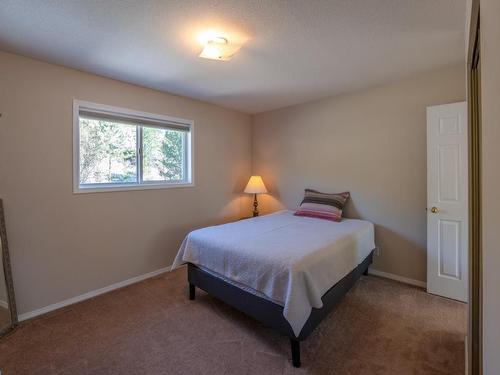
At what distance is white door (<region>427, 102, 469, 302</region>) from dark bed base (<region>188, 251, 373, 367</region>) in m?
0.82

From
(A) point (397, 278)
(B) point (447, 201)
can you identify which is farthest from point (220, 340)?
(B) point (447, 201)

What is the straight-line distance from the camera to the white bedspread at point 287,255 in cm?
164

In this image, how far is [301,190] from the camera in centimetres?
373

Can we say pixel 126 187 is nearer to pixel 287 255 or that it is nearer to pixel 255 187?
pixel 255 187

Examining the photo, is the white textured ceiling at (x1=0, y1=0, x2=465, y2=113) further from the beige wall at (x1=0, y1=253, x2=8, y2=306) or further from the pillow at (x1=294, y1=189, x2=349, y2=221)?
the beige wall at (x1=0, y1=253, x2=8, y2=306)

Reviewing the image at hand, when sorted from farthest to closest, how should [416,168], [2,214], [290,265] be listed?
[416,168] < [2,214] < [290,265]

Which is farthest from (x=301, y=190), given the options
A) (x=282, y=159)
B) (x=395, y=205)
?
(x=395, y=205)

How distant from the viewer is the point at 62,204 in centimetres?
236

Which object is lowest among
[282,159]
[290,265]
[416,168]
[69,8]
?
[290,265]

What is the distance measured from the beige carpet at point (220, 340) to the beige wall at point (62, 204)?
0.36 metres

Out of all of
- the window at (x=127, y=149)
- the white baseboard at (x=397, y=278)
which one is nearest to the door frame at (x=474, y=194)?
the white baseboard at (x=397, y=278)

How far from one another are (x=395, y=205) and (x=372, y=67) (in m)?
1.56

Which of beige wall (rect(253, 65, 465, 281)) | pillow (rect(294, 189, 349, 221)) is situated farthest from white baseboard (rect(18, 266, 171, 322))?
beige wall (rect(253, 65, 465, 281))

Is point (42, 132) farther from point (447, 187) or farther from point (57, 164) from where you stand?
point (447, 187)
